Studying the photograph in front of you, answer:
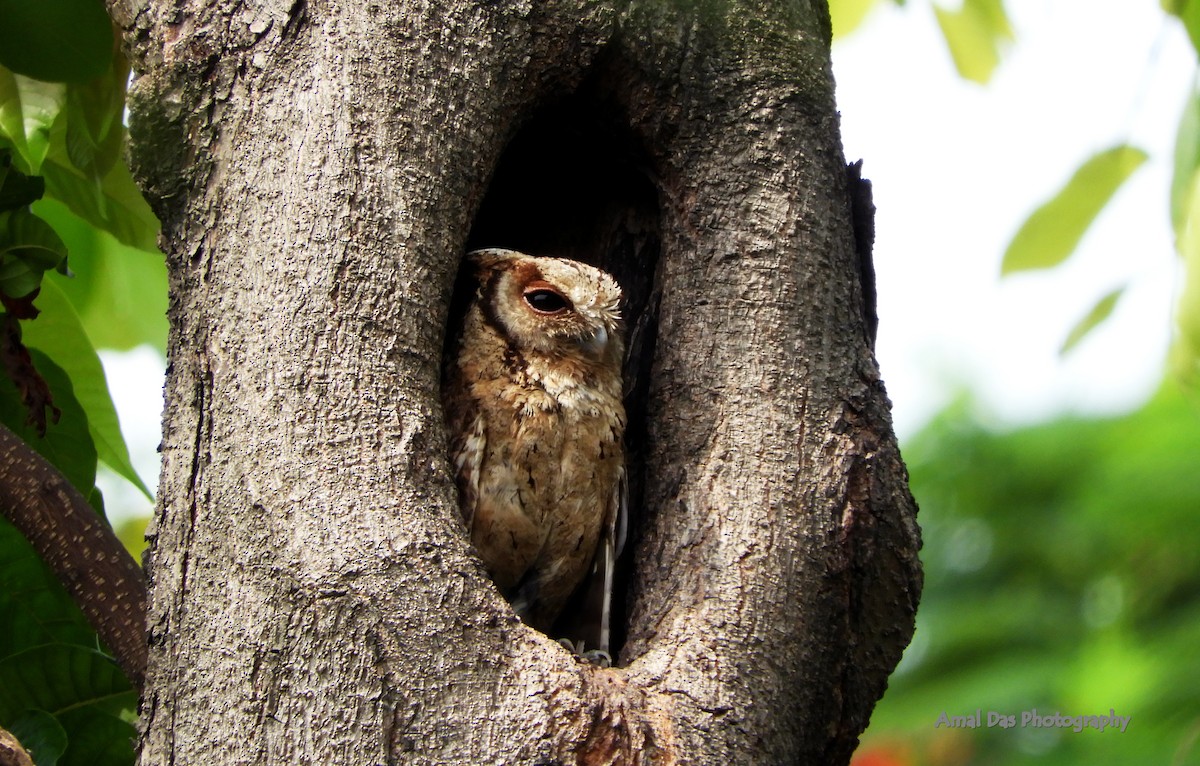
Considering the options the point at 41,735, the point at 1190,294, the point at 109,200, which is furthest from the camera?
the point at 109,200

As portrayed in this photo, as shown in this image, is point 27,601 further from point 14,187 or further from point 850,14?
point 850,14

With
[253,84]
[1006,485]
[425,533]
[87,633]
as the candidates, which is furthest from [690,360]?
[1006,485]

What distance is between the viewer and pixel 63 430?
2.05 m

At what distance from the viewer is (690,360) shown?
2131mm

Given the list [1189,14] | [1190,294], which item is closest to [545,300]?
[1189,14]

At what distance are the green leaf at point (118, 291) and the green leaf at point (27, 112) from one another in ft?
1.53

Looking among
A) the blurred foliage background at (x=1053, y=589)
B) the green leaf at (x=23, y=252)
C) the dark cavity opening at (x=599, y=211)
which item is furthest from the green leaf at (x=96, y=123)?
the blurred foliage background at (x=1053, y=589)

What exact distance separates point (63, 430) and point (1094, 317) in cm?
177

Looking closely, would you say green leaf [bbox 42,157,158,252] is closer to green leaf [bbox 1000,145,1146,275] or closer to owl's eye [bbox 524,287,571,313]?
owl's eye [bbox 524,287,571,313]

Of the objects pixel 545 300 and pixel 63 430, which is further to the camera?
pixel 545 300

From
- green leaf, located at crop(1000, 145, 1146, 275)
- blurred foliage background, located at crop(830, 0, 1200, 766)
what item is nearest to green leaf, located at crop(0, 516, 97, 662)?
green leaf, located at crop(1000, 145, 1146, 275)

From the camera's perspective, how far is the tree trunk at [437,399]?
158cm

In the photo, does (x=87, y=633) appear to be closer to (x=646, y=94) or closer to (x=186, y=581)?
(x=186, y=581)

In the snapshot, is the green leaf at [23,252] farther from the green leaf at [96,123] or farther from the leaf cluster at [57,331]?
the green leaf at [96,123]
